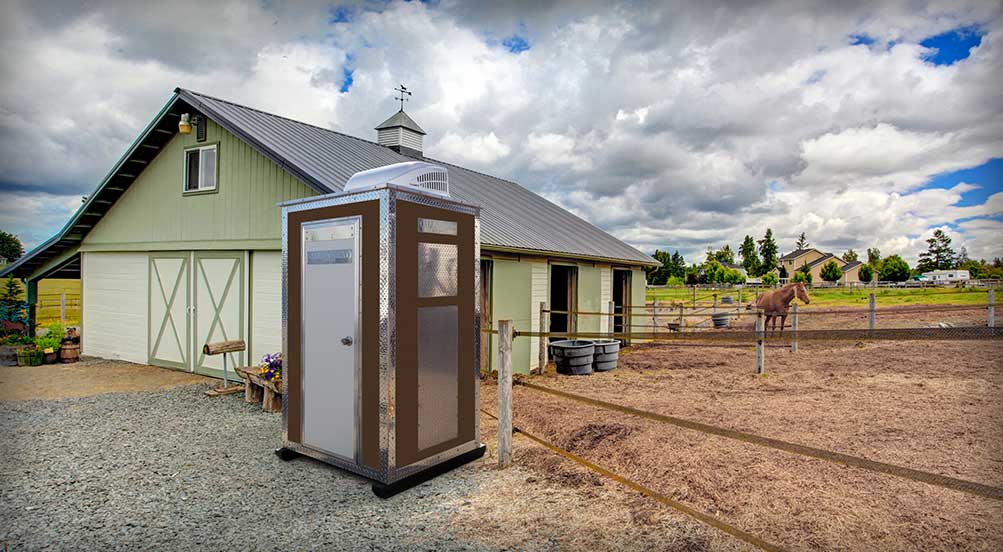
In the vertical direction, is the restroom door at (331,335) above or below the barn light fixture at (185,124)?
below

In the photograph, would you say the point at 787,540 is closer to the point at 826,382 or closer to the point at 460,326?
the point at 460,326

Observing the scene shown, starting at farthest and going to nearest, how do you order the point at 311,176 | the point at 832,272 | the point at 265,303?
the point at 832,272 → the point at 265,303 → the point at 311,176

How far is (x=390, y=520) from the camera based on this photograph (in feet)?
12.9

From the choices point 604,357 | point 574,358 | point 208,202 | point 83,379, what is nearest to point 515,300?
point 574,358

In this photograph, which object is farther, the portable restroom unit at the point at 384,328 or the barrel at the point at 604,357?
the barrel at the point at 604,357

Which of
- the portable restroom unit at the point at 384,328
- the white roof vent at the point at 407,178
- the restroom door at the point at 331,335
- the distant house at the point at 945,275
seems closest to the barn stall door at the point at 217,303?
the portable restroom unit at the point at 384,328

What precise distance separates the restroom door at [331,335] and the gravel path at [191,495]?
453mm

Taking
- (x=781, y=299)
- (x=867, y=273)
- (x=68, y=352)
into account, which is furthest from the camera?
(x=867, y=273)

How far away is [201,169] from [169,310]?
2925 millimetres

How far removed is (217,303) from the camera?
9.55 metres

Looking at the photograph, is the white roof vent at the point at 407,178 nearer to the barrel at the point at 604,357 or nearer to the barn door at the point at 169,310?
the barrel at the point at 604,357

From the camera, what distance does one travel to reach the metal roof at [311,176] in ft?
28.6

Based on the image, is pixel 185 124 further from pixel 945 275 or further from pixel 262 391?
pixel 945 275

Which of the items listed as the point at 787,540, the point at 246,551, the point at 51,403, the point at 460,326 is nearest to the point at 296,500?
the point at 246,551
